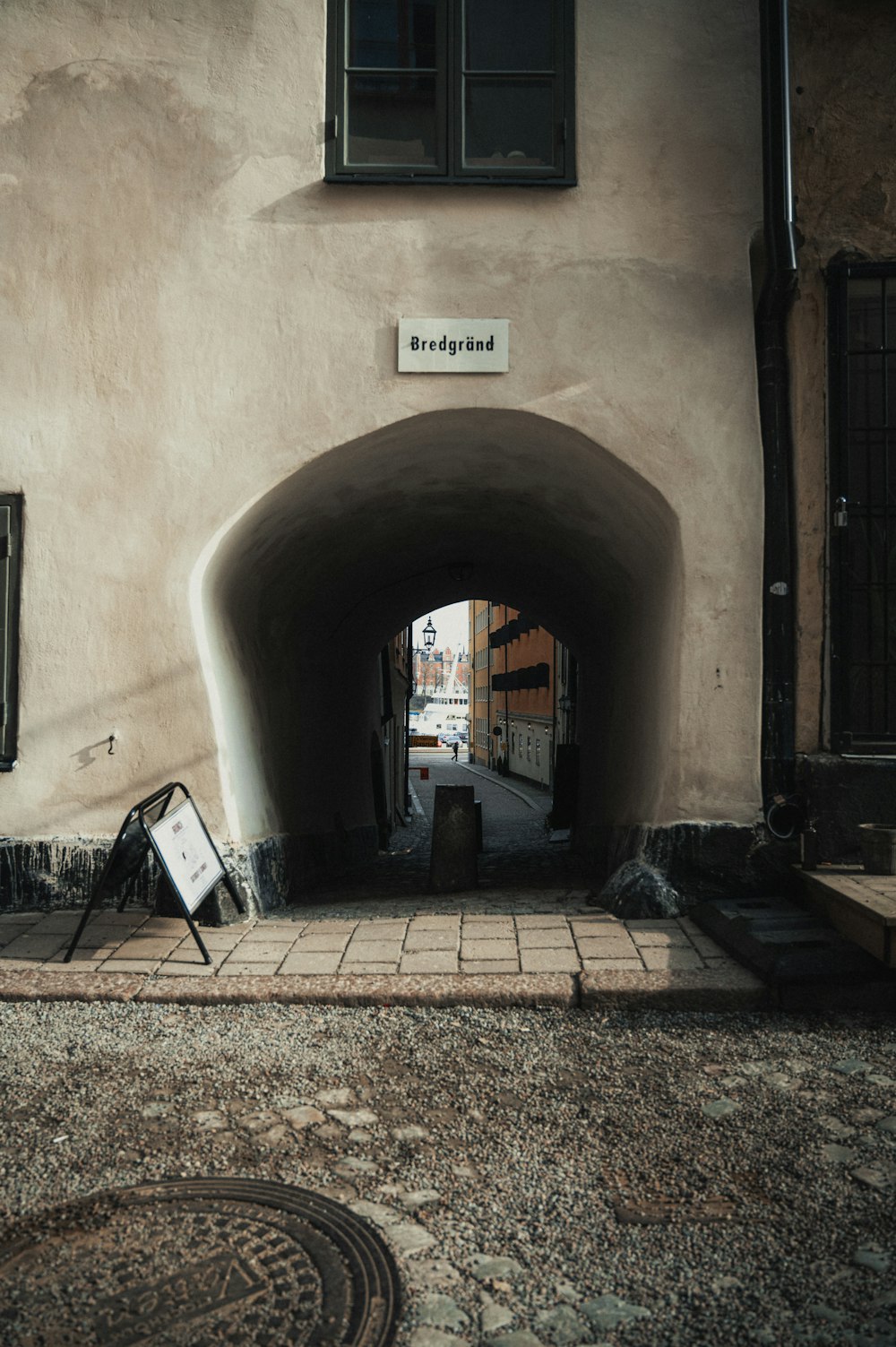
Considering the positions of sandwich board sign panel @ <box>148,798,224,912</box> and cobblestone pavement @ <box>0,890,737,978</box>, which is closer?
cobblestone pavement @ <box>0,890,737,978</box>

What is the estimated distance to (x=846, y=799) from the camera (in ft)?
19.6

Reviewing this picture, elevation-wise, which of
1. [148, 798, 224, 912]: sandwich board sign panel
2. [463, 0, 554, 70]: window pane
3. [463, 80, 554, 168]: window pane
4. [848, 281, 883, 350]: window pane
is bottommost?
[148, 798, 224, 912]: sandwich board sign panel

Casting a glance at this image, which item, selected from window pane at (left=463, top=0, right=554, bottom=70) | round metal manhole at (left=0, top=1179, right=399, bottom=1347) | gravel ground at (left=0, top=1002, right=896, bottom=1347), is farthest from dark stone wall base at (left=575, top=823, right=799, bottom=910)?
window pane at (left=463, top=0, right=554, bottom=70)

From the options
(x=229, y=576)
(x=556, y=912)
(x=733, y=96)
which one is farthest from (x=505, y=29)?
(x=556, y=912)

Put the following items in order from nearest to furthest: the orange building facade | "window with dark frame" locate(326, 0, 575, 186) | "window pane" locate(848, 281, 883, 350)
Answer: "window pane" locate(848, 281, 883, 350) < "window with dark frame" locate(326, 0, 575, 186) < the orange building facade

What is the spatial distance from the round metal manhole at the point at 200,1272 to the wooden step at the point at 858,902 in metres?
2.75

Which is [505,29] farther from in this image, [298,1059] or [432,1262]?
[432,1262]

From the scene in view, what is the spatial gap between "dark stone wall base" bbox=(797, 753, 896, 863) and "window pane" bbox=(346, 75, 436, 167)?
4.52 meters

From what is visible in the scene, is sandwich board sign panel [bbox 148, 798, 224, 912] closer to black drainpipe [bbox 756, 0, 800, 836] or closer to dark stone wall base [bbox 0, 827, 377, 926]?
dark stone wall base [bbox 0, 827, 377, 926]

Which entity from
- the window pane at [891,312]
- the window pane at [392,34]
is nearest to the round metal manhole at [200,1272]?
the window pane at [891,312]

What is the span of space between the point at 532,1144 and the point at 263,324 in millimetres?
4983

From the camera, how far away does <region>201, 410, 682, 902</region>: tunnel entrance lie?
6500mm

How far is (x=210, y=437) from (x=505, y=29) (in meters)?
3.26

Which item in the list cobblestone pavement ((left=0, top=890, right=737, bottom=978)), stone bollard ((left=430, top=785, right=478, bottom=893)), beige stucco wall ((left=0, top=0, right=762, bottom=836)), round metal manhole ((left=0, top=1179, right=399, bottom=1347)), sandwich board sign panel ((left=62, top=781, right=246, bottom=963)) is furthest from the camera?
stone bollard ((left=430, top=785, right=478, bottom=893))
